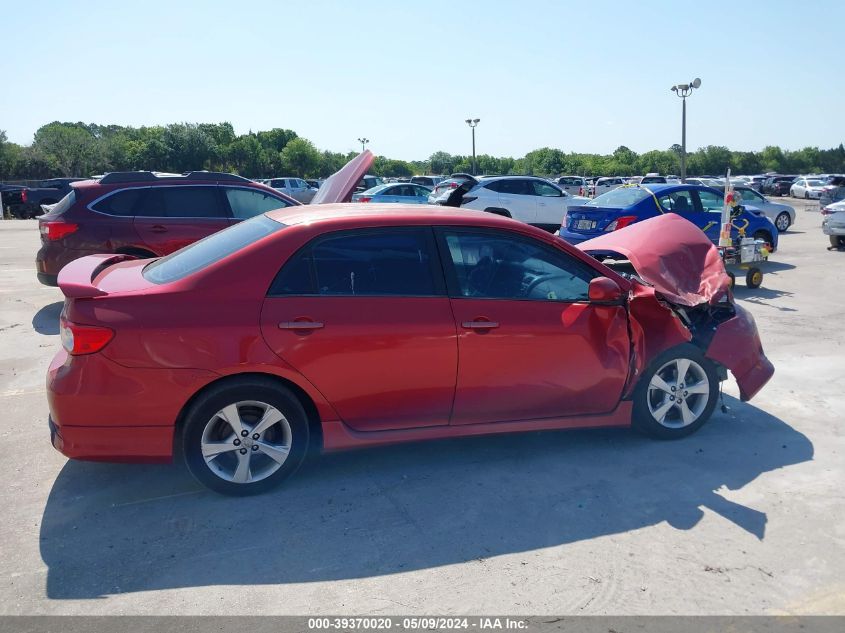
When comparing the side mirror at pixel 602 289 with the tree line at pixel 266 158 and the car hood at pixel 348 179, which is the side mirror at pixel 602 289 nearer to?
the car hood at pixel 348 179

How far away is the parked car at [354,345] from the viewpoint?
3889 mm

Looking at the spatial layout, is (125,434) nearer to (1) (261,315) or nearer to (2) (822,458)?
(1) (261,315)

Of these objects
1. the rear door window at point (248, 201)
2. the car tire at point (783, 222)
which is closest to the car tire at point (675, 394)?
the rear door window at point (248, 201)

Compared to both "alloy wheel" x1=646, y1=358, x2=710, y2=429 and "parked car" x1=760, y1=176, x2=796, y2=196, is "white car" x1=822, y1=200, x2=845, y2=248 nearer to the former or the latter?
"alloy wheel" x1=646, y1=358, x2=710, y2=429

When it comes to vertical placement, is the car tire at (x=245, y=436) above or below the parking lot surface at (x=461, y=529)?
above

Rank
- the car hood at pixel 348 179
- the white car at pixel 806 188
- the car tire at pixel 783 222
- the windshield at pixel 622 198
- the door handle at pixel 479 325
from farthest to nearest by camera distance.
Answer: the white car at pixel 806 188, the car tire at pixel 783 222, the windshield at pixel 622 198, the car hood at pixel 348 179, the door handle at pixel 479 325

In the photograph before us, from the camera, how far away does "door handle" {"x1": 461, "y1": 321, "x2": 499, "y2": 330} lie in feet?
14.2

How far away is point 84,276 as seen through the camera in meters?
4.31

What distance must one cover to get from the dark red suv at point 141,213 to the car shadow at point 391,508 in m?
5.08

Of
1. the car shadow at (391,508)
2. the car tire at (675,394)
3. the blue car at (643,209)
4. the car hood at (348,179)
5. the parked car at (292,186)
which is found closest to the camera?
the car shadow at (391,508)

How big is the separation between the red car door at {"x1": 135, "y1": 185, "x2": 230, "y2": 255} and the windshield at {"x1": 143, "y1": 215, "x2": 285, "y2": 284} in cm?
447

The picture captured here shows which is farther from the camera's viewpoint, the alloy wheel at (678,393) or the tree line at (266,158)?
the tree line at (266,158)

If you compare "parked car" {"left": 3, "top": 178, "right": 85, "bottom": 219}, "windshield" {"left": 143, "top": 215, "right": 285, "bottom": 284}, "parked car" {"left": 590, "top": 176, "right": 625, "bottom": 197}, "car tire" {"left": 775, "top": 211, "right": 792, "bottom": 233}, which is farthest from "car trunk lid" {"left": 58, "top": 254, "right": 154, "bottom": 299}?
"parked car" {"left": 590, "top": 176, "right": 625, "bottom": 197}

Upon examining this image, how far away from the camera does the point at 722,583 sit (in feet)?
11.0
